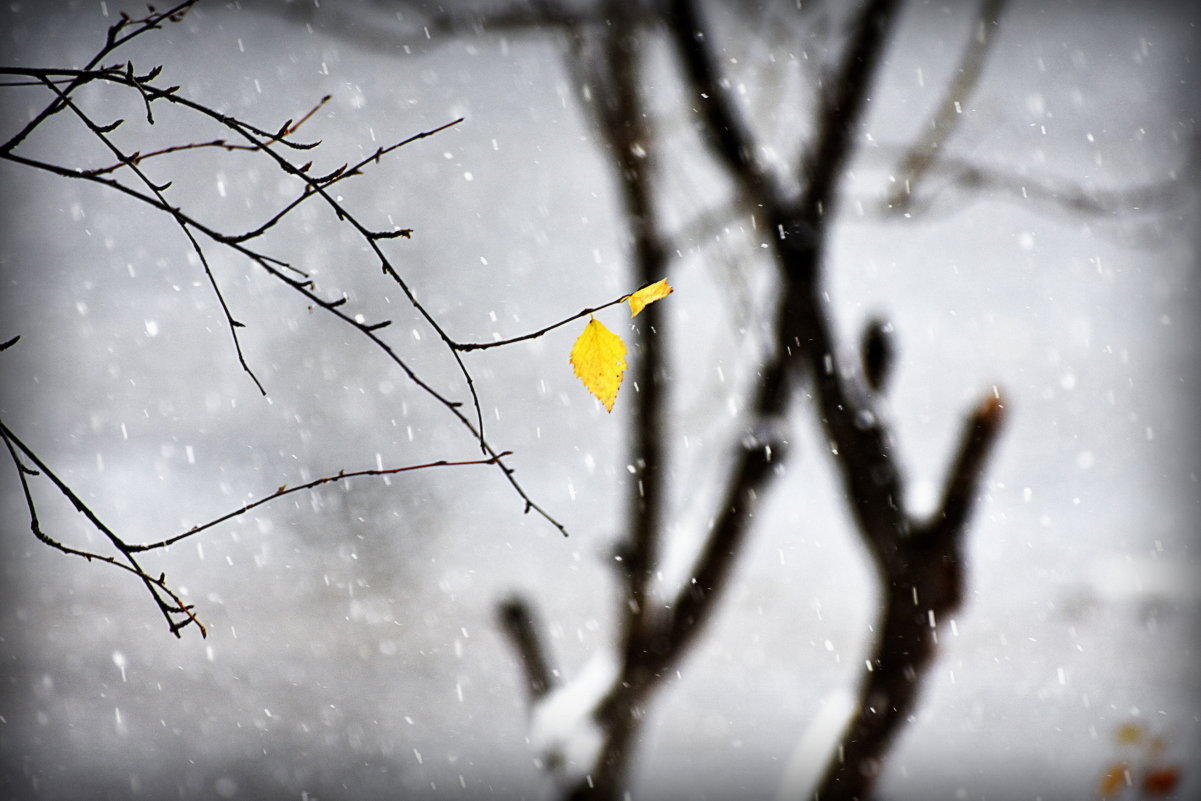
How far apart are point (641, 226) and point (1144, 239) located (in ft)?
4.43

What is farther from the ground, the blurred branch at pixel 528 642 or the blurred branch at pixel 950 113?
the blurred branch at pixel 950 113

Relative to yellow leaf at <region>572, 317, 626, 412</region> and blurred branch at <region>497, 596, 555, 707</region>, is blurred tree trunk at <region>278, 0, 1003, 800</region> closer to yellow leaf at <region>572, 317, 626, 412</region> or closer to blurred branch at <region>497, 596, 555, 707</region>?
blurred branch at <region>497, 596, 555, 707</region>

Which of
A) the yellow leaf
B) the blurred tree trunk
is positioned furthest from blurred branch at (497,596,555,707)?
the yellow leaf

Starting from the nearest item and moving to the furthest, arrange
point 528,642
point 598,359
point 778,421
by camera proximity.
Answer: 1. point 598,359
2. point 778,421
3. point 528,642

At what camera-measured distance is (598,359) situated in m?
0.73

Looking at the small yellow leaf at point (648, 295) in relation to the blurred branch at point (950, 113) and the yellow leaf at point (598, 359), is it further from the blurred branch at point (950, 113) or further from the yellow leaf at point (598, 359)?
the blurred branch at point (950, 113)

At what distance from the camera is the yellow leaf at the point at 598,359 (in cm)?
72

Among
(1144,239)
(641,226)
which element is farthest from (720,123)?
(1144,239)

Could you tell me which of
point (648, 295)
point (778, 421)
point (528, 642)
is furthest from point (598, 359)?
point (528, 642)

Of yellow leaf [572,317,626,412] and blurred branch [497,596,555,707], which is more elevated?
blurred branch [497,596,555,707]

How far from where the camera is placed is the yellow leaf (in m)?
0.72

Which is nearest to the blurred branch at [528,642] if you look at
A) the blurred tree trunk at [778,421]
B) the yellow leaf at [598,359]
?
the blurred tree trunk at [778,421]

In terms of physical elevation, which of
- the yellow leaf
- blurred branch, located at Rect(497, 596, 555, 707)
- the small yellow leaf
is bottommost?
the yellow leaf

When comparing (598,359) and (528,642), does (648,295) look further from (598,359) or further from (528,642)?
(528,642)
